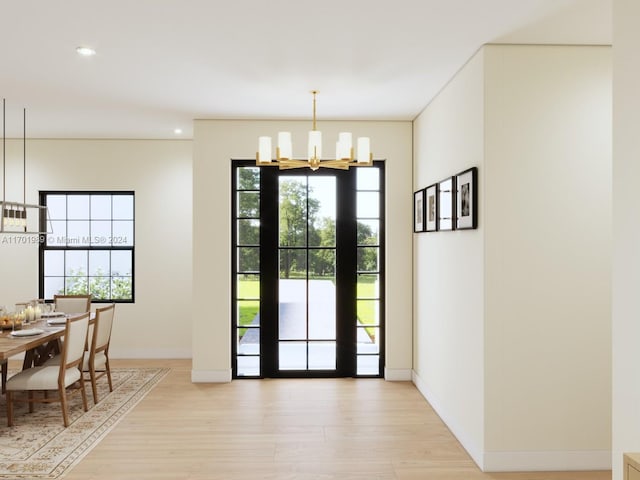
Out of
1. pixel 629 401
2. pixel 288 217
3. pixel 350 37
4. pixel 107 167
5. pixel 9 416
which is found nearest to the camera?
pixel 629 401

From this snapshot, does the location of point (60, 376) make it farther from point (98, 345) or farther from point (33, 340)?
point (98, 345)

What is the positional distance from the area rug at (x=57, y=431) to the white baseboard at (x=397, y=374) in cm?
250

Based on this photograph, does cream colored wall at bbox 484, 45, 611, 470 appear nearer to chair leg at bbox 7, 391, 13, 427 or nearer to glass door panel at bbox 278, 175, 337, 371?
glass door panel at bbox 278, 175, 337, 371

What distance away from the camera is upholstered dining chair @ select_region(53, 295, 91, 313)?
5809 millimetres

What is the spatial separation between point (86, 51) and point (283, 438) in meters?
3.12

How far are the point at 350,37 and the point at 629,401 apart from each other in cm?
253

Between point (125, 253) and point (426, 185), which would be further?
point (125, 253)

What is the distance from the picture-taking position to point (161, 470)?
3.39 metres

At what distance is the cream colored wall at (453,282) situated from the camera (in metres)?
3.52

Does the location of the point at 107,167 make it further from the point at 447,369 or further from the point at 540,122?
the point at 540,122

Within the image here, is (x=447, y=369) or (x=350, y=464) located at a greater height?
(x=447, y=369)

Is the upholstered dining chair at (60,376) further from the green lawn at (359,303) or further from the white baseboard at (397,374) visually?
the white baseboard at (397,374)

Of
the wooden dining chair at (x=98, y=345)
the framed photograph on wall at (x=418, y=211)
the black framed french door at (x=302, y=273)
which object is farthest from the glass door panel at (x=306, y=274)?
the wooden dining chair at (x=98, y=345)

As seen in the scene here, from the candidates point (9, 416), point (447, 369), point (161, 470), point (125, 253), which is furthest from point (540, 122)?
point (125, 253)
